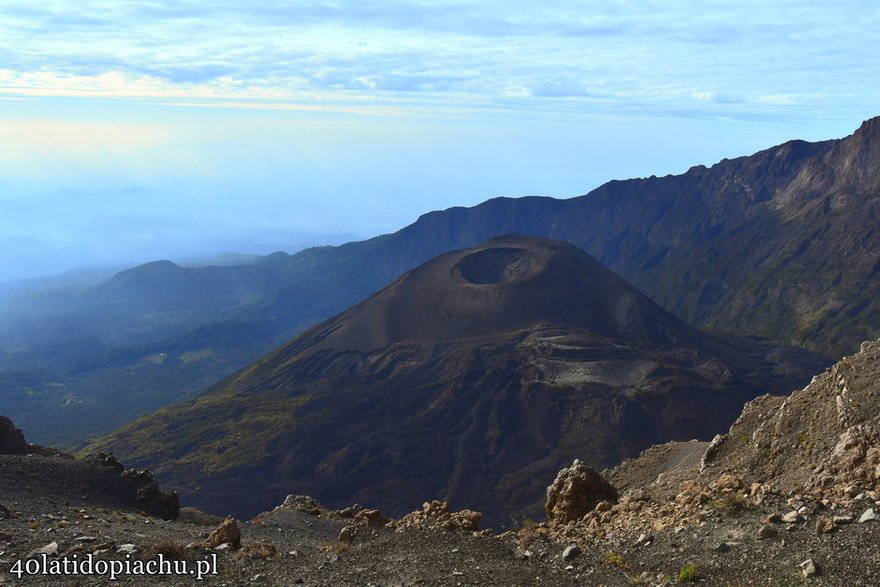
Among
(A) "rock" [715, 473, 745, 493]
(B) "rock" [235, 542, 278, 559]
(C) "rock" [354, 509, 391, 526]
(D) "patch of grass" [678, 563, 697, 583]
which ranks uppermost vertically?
(A) "rock" [715, 473, 745, 493]

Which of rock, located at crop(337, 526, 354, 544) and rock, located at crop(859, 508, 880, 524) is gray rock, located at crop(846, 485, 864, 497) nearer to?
rock, located at crop(859, 508, 880, 524)

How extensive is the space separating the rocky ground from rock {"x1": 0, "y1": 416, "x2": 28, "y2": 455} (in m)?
4.11

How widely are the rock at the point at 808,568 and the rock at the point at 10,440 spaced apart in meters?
25.5

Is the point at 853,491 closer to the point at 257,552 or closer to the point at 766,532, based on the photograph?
the point at 766,532

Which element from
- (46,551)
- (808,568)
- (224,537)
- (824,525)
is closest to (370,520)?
(224,537)

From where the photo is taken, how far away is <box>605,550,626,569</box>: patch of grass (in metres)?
14.4

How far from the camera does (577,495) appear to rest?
20.7 metres

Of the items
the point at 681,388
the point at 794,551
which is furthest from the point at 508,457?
the point at 794,551

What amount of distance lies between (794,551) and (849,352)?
117 meters

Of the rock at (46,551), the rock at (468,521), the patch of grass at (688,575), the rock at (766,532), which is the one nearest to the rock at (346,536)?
the rock at (468,521)

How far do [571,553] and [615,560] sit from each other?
1013mm

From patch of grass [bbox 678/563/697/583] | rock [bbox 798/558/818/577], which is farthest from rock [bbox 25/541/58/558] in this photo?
rock [bbox 798/558/818/577]

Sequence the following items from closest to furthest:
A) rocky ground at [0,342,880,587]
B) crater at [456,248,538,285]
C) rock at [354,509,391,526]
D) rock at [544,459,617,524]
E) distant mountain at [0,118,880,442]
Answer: rocky ground at [0,342,880,587] → rock at [544,459,617,524] → rock at [354,509,391,526] → crater at [456,248,538,285] → distant mountain at [0,118,880,442]

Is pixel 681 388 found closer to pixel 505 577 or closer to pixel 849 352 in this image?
pixel 849 352
